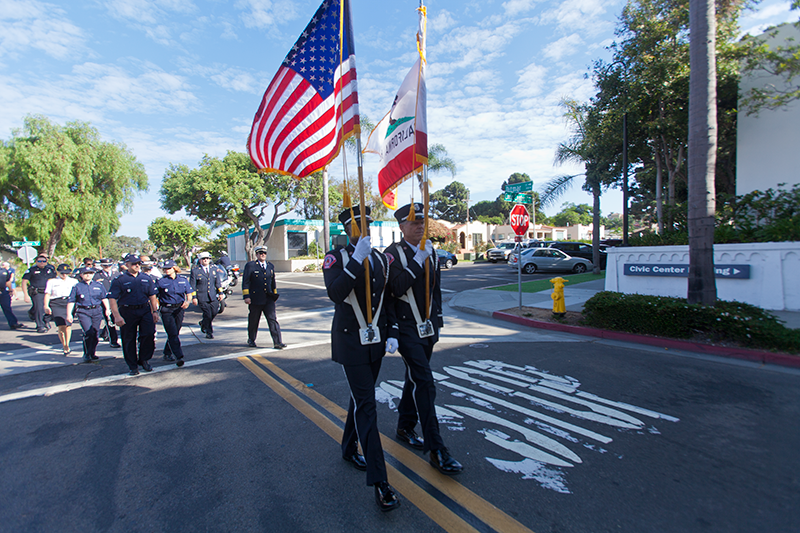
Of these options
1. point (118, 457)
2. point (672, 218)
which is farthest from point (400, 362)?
point (672, 218)

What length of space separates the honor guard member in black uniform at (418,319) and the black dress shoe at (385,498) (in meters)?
0.47

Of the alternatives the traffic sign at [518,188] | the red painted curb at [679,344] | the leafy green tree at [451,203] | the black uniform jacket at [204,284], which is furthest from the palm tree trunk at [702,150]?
the leafy green tree at [451,203]

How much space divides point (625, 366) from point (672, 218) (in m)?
7.93

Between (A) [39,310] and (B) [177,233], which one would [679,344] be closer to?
(A) [39,310]

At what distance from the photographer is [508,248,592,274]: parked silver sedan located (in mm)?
21219

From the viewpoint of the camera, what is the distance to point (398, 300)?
3.12 meters

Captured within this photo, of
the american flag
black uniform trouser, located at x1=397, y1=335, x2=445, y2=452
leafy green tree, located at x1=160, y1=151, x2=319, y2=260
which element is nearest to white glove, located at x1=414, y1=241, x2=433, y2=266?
black uniform trouser, located at x1=397, y1=335, x2=445, y2=452

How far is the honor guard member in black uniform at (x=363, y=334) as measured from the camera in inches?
104

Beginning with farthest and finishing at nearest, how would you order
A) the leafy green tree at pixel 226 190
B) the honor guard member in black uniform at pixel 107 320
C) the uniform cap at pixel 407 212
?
1. the leafy green tree at pixel 226 190
2. the honor guard member in black uniform at pixel 107 320
3. the uniform cap at pixel 407 212

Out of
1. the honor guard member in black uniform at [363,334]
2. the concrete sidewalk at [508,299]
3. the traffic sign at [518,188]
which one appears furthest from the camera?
the concrete sidewalk at [508,299]

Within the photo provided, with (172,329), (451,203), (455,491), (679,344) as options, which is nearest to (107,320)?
(172,329)

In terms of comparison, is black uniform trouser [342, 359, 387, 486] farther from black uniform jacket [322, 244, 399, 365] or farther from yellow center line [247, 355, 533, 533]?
yellow center line [247, 355, 533, 533]

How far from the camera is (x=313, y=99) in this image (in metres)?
4.16

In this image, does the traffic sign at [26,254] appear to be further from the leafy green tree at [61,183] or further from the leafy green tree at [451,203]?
the leafy green tree at [451,203]
